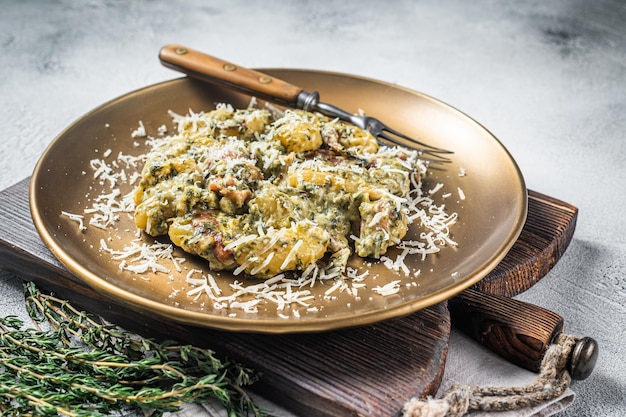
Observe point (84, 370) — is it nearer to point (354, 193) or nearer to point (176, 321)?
point (176, 321)

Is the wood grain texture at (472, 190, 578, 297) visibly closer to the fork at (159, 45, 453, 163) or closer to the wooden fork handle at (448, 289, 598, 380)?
the wooden fork handle at (448, 289, 598, 380)

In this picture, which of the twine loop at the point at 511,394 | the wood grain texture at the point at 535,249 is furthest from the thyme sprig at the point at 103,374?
the wood grain texture at the point at 535,249

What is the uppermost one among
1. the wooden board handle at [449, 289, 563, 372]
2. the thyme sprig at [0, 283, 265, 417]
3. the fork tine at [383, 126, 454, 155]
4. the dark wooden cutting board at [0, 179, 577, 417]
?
the fork tine at [383, 126, 454, 155]

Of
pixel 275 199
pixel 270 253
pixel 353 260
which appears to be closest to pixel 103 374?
pixel 270 253

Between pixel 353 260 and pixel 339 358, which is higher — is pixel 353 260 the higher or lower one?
the higher one

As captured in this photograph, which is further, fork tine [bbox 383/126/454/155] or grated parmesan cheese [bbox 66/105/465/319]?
fork tine [bbox 383/126/454/155]

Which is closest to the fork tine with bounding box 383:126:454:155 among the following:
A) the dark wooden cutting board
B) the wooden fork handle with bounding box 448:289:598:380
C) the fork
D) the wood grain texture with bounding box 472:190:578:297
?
the fork

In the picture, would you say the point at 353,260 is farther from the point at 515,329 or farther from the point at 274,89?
the point at 274,89
